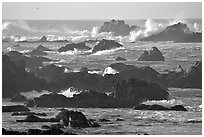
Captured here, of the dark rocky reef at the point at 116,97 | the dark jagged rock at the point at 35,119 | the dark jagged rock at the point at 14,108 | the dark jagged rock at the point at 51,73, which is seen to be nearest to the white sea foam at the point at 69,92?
the dark rocky reef at the point at 116,97

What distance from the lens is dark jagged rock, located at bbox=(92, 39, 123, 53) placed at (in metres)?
10.5

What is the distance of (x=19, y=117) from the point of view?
10.1 m

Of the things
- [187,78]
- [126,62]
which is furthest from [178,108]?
[126,62]

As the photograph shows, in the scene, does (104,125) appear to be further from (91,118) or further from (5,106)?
(5,106)

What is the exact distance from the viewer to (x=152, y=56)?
10.3 m

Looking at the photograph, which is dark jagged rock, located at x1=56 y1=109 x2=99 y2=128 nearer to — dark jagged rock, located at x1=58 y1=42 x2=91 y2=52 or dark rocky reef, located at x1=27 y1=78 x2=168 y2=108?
dark rocky reef, located at x1=27 y1=78 x2=168 y2=108

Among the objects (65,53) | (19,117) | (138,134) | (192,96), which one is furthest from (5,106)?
(192,96)

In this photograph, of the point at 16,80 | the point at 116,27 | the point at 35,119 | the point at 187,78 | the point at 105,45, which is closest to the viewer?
the point at 35,119

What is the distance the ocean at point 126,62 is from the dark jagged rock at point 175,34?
71mm

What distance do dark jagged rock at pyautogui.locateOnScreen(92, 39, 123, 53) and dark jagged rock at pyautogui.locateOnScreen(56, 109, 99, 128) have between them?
1.01 metres

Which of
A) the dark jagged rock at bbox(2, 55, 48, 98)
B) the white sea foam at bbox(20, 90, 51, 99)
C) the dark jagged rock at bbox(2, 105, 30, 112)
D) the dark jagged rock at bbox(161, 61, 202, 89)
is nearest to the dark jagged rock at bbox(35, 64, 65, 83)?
the dark jagged rock at bbox(2, 55, 48, 98)

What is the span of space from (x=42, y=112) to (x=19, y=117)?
0.32m

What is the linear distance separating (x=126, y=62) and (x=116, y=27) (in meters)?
0.51

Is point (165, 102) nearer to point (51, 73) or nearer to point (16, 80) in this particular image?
point (51, 73)
